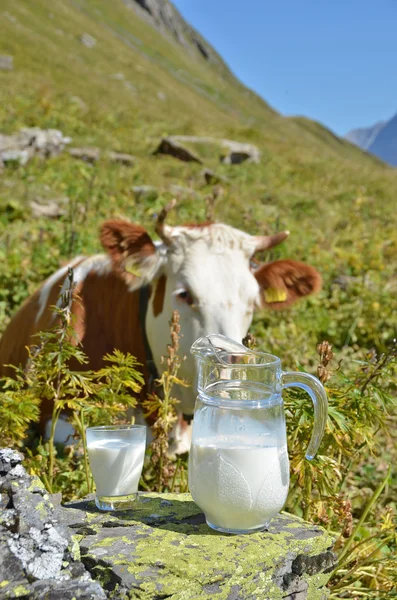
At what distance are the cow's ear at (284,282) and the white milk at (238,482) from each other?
2.11 metres

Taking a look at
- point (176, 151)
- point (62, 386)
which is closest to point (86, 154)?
point (176, 151)

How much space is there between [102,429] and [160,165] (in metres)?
13.5

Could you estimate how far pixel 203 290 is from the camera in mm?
3199

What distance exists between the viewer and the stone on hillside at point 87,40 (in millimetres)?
54344

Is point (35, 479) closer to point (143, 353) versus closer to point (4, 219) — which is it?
point (143, 353)

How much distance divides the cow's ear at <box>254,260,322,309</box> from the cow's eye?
633 mm

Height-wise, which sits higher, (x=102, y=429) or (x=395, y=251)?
(x=395, y=251)

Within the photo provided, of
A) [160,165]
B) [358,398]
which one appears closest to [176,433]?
[358,398]

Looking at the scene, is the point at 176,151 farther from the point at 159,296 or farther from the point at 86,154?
the point at 159,296

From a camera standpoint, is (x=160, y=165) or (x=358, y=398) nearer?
(x=358, y=398)

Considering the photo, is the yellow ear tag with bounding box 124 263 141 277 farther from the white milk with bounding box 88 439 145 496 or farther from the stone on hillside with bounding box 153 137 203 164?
the stone on hillside with bounding box 153 137 203 164

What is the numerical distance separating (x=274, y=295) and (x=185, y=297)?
0.70m

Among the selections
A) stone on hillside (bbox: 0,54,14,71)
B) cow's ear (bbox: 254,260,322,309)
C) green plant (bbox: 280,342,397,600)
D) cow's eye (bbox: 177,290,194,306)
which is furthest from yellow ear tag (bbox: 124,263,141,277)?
stone on hillside (bbox: 0,54,14,71)

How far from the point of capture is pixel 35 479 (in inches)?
67.6
